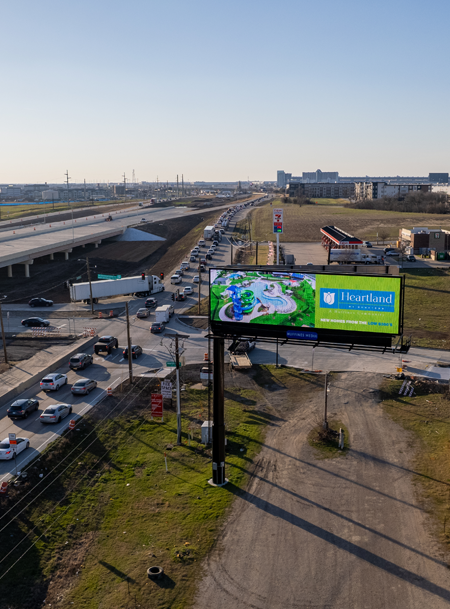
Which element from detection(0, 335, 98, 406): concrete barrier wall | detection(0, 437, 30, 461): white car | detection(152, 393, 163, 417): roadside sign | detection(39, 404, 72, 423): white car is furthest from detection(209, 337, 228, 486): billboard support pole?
detection(0, 335, 98, 406): concrete barrier wall

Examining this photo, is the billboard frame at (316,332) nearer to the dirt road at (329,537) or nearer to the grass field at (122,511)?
the dirt road at (329,537)

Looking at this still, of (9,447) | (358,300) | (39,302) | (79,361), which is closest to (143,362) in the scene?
(79,361)

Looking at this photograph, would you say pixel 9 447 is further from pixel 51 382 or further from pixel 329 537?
pixel 329 537

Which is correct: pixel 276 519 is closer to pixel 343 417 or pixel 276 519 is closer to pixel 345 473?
pixel 345 473

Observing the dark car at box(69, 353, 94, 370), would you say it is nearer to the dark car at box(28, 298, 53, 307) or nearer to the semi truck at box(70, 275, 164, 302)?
the semi truck at box(70, 275, 164, 302)

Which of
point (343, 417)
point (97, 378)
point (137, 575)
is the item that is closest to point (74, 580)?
point (137, 575)

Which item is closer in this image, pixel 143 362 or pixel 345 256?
pixel 143 362
